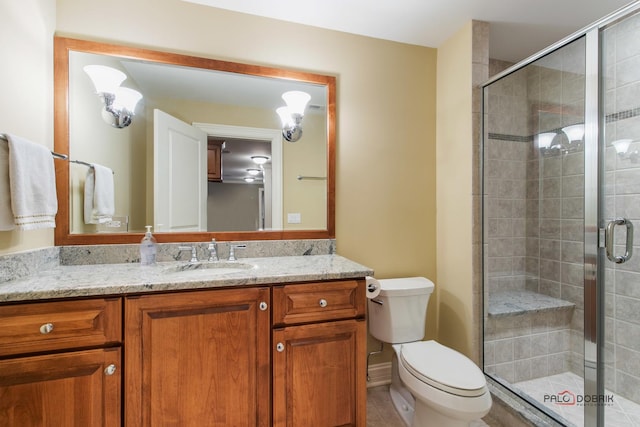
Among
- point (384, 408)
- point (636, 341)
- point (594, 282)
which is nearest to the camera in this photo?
point (594, 282)

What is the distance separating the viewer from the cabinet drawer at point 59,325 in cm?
101

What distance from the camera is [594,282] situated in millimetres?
1384

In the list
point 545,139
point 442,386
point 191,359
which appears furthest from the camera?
point 545,139

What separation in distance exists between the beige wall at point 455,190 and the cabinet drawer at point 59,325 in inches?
74.2

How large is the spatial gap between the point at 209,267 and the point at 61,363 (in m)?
0.69

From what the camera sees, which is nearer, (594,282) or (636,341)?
(594,282)

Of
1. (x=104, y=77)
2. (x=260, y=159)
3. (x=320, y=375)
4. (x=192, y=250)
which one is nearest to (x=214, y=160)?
(x=260, y=159)

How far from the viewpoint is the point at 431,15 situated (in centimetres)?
180

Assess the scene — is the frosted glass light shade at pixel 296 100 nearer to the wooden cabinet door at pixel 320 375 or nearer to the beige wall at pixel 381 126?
the beige wall at pixel 381 126

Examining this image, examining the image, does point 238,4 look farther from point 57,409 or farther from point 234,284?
point 57,409

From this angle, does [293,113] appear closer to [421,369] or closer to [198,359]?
[198,359]

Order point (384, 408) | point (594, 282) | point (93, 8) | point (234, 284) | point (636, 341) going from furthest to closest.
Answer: point (384, 408)
point (636, 341)
point (93, 8)
point (594, 282)
point (234, 284)

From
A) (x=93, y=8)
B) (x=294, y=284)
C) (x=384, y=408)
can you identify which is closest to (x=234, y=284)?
(x=294, y=284)

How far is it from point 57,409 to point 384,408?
5.25 feet
